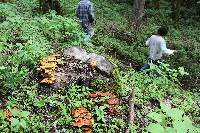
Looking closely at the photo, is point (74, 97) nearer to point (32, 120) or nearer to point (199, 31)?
point (32, 120)

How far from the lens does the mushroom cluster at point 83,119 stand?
20.9ft

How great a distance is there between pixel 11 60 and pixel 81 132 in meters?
2.69

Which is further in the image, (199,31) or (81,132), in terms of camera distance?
(199,31)

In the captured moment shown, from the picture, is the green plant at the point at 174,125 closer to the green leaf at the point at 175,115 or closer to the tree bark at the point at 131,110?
the green leaf at the point at 175,115

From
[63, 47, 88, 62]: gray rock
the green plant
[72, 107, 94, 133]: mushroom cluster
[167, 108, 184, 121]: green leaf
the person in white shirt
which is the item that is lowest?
[72, 107, 94, 133]: mushroom cluster

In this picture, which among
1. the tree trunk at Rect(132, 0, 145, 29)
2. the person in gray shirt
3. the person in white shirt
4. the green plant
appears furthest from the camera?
the tree trunk at Rect(132, 0, 145, 29)

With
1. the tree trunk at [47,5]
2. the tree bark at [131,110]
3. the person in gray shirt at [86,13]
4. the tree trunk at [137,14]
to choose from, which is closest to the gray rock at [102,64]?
the tree bark at [131,110]

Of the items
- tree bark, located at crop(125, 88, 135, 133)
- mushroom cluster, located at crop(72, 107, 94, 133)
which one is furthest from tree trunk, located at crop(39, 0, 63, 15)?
mushroom cluster, located at crop(72, 107, 94, 133)

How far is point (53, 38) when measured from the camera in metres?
9.91

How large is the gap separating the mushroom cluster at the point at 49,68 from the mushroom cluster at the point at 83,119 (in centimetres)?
103

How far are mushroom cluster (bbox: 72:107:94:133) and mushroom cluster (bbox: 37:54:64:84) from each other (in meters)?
1.03

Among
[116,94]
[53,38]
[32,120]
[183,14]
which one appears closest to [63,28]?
[53,38]

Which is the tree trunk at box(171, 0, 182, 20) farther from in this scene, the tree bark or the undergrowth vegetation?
the tree bark

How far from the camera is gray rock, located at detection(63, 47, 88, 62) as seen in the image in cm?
818
